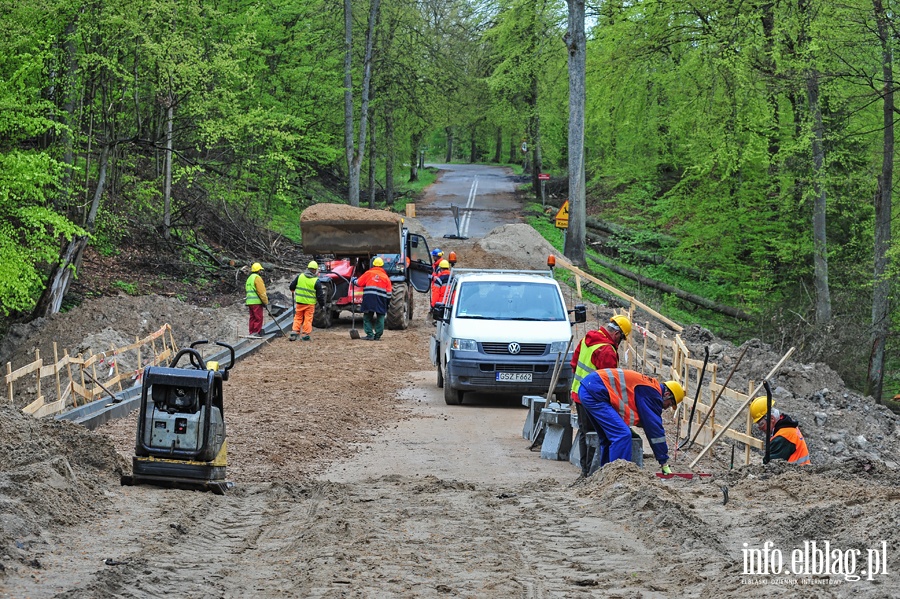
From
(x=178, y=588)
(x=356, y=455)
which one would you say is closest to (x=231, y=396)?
(x=356, y=455)

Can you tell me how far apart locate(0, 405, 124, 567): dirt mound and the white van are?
6764 mm

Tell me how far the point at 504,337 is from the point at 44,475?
8.54 metres

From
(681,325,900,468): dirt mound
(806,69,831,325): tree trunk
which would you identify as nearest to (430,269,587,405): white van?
(681,325,900,468): dirt mound

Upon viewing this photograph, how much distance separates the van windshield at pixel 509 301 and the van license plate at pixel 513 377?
4.06 feet

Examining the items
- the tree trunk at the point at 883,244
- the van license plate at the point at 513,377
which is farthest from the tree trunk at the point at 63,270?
the tree trunk at the point at 883,244

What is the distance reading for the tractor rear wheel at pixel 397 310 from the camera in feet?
80.7

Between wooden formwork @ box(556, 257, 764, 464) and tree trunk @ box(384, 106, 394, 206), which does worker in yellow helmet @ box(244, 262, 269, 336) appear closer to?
wooden formwork @ box(556, 257, 764, 464)

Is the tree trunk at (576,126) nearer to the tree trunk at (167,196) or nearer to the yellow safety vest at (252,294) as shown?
the tree trunk at (167,196)

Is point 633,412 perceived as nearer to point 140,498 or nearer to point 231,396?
point 140,498

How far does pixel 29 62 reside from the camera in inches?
727

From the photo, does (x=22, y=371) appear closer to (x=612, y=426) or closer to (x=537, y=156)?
(x=612, y=426)

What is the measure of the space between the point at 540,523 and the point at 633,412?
2344mm

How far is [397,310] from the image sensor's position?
80.8ft

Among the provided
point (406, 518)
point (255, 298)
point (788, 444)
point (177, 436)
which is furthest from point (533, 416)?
point (255, 298)
